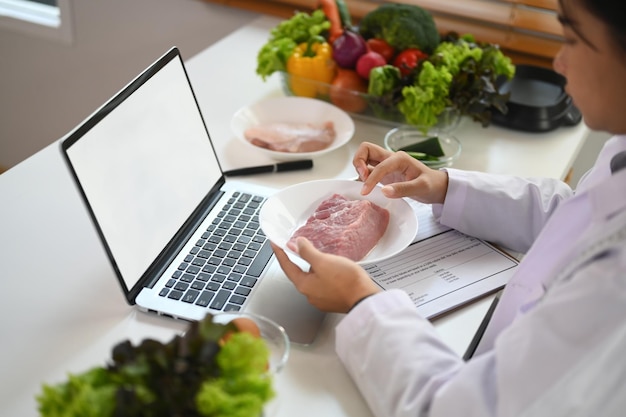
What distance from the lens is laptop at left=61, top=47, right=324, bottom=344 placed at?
34.0 inches

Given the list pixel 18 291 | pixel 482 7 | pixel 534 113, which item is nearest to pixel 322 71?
pixel 534 113

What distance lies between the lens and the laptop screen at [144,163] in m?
0.85

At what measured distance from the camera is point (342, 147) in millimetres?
1427

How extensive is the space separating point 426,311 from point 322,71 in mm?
751

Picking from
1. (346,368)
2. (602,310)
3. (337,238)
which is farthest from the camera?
(337,238)

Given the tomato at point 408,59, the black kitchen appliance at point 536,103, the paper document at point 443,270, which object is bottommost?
the black kitchen appliance at point 536,103

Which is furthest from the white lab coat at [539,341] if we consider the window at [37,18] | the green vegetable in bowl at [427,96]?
the window at [37,18]

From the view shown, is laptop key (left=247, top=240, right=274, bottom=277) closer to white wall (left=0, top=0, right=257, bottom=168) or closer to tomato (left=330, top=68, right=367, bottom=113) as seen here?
tomato (left=330, top=68, right=367, bottom=113)

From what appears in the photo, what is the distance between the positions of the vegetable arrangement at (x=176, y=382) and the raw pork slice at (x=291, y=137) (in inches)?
30.5

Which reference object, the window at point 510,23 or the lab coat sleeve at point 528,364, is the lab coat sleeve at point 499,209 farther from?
the window at point 510,23

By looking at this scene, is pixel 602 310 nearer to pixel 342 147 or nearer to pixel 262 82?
pixel 342 147

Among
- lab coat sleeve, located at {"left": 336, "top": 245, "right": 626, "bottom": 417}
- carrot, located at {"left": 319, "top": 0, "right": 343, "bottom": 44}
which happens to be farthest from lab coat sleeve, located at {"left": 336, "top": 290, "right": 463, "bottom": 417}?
carrot, located at {"left": 319, "top": 0, "right": 343, "bottom": 44}

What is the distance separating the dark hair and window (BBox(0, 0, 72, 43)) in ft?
7.03

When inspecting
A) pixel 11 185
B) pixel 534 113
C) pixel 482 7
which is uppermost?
pixel 11 185
